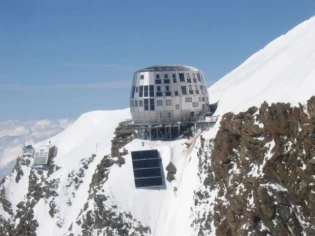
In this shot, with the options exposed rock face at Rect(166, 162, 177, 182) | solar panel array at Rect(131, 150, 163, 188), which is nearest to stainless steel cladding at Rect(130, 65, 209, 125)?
solar panel array at Rect(131, 150, 163, 188)

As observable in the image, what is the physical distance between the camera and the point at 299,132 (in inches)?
1922

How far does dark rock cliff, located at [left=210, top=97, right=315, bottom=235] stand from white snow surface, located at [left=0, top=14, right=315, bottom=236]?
311cm

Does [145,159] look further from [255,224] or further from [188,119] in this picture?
[255,224]

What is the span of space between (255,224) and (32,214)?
51.5 m

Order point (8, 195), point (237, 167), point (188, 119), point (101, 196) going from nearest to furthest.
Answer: point (237, 167), point (101, 196), point (188, 119), point (8, 195)

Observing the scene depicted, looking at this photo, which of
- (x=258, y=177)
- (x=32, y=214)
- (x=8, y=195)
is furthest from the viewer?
(x=8, y=195)

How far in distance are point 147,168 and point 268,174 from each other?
2566 cm

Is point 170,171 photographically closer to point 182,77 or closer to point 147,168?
point 147,168

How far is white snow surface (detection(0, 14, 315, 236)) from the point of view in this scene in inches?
2440

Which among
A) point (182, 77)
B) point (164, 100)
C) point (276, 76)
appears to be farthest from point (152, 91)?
point (276, 76)

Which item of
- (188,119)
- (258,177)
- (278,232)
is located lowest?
(278,232)

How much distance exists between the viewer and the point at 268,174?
1967 inches

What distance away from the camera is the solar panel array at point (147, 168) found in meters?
72.1

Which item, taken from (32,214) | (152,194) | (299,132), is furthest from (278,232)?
(32,214)
